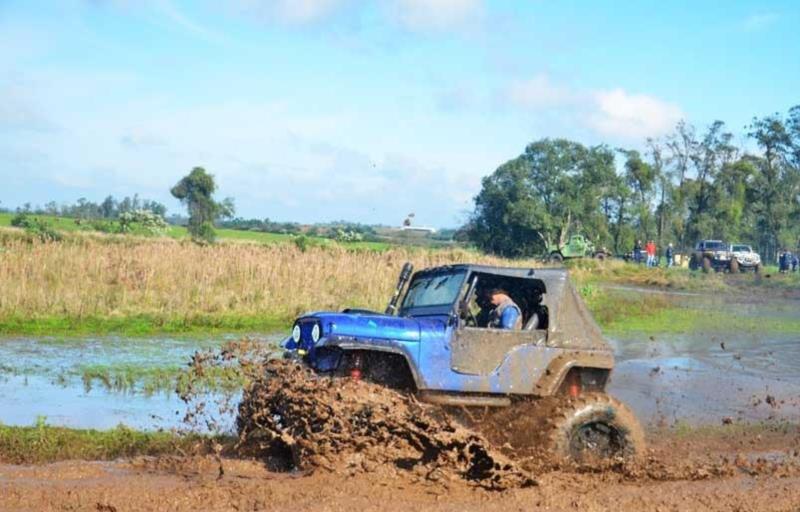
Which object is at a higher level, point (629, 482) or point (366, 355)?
point (366, 355)

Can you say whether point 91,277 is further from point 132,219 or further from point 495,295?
point 132,219

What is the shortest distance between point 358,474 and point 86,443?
2.85 metres

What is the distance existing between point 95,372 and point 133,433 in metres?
4.35

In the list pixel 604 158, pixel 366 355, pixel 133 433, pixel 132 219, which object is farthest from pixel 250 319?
pixel 604 158

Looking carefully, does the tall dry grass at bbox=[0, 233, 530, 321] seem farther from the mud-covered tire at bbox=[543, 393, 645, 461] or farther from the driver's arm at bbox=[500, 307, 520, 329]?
the mud-covered tire at bbox=[543, 393, 645, 461]

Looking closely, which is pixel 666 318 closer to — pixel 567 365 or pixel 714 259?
pixel 567 365

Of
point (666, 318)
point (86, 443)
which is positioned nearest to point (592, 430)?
point (86, 443)

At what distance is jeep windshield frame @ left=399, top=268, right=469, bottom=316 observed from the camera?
976 cm

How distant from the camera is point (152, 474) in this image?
330 inches

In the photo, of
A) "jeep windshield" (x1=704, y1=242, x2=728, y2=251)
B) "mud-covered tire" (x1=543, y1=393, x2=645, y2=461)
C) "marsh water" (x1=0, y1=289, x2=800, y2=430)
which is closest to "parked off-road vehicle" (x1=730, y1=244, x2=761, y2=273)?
"jeep windshield" (x1=704, y1=242, x2=728, y2=251)

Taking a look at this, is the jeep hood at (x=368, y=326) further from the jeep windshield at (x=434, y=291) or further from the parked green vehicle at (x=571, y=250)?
the parked green vehicle at (x=571, y=250)

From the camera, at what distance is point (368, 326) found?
8.87 m

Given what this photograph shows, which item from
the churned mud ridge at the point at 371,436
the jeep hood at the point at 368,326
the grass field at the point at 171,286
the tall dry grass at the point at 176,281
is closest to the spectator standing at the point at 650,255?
the grass field at the point at 171,286

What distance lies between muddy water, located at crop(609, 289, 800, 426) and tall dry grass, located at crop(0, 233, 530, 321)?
6.89m
